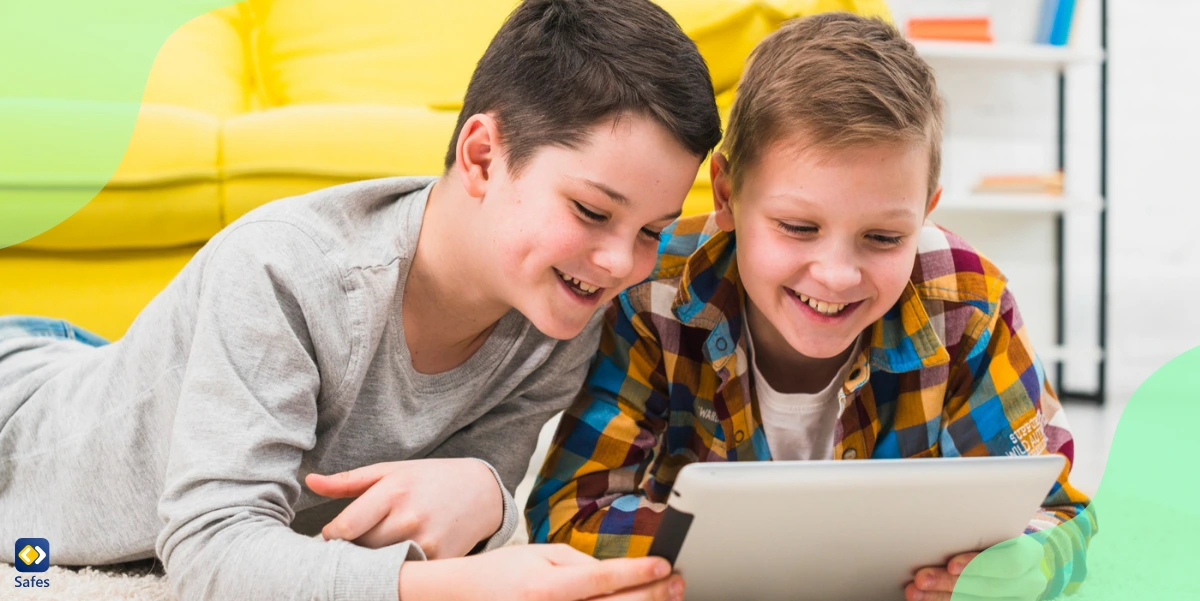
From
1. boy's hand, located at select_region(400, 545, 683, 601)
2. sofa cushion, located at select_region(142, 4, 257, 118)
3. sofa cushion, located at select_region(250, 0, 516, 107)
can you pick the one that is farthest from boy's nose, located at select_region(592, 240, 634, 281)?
sofa cushion, located at select_region(250, 0, 516, 107)

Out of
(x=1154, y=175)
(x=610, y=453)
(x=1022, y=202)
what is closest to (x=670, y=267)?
(x=610, y=453)

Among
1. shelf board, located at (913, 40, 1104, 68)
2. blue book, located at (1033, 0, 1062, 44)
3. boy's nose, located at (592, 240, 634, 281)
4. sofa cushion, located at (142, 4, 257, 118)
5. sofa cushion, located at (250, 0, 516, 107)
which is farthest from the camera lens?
blue book, located at (1033, 0, 1062, 44)

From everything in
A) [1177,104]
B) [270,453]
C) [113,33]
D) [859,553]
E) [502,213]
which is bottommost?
[1177,104]

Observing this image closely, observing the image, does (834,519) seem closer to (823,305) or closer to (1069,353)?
(823,305)

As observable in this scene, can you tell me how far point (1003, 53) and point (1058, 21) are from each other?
24cm

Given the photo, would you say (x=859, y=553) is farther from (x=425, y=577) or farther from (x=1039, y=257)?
(x=1039, y=257)

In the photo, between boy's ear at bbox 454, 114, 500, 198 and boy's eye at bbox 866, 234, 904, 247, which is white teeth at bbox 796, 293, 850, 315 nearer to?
boy's eye at bbox 866, 234, 904, 247

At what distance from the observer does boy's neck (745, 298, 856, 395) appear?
1.05 meters

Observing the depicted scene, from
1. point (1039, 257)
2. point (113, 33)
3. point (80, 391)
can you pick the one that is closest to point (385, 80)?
point (113, 33)

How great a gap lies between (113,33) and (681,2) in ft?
2.92

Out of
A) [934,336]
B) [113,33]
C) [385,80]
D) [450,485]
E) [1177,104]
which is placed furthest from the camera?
[1177,104]

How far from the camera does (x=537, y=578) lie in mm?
666

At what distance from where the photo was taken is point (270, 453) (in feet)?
2.49

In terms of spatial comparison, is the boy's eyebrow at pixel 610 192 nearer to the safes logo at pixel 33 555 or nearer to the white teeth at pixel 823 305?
the white teeth at pixel 823 305
